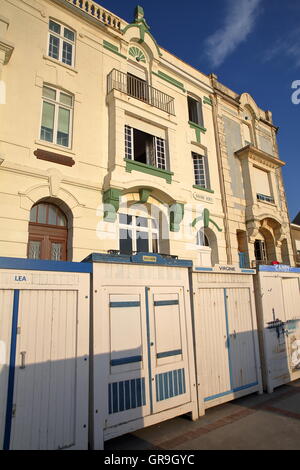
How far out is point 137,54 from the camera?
12.2 m

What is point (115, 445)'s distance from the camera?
178 inches

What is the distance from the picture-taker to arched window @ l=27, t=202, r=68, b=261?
8.32m

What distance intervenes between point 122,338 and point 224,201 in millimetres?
9999

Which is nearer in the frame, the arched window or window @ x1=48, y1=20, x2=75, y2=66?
the arched window

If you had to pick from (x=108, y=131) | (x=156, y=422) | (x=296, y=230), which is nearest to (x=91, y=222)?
(x=108, y=131)

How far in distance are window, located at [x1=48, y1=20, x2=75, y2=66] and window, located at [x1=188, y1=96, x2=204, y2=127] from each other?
6.32 m

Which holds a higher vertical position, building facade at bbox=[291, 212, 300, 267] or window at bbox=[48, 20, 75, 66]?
window at bbox=[48, 20, 75, 66]

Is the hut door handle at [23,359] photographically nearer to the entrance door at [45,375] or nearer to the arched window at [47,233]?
the entrance door at [45,375]

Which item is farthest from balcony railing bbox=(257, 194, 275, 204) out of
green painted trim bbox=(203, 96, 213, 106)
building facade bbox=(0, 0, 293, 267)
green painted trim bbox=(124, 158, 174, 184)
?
green painted trim bbox=(124, 158, 174, 184)

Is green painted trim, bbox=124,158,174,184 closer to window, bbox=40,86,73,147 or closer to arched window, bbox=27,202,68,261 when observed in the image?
window, bbox=40,86,73,147

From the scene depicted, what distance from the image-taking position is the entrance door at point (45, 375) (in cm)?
378

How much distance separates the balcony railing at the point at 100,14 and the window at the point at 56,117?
404cm

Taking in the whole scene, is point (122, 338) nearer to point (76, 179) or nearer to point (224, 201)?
point (76, 179)

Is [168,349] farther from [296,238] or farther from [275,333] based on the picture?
[296,238]
